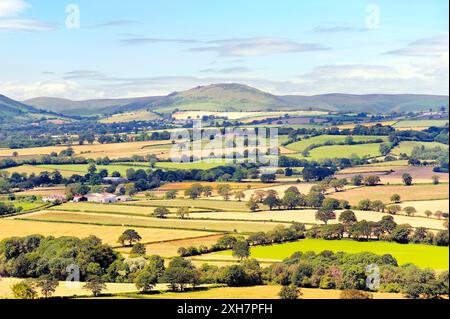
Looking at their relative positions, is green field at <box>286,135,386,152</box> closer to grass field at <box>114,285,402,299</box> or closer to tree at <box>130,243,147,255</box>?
tree at <box>130,243,147,255</box>

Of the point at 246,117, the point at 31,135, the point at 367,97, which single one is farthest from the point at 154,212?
the point at 367,97

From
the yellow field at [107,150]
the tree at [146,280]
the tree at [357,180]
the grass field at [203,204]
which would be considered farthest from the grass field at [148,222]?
the yellow field at [107,150]

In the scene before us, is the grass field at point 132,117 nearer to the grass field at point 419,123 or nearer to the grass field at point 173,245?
the grass field at point 419,123

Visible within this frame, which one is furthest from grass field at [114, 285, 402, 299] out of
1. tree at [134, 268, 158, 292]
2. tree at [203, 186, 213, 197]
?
tree at [203, 186, 213, 197]

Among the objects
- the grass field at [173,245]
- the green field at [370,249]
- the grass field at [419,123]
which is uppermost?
the grass field at [419,123]

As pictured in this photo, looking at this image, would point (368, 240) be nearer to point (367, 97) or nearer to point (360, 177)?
point (360, 177)

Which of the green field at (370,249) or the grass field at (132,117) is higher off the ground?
the grass field at (132,117)
